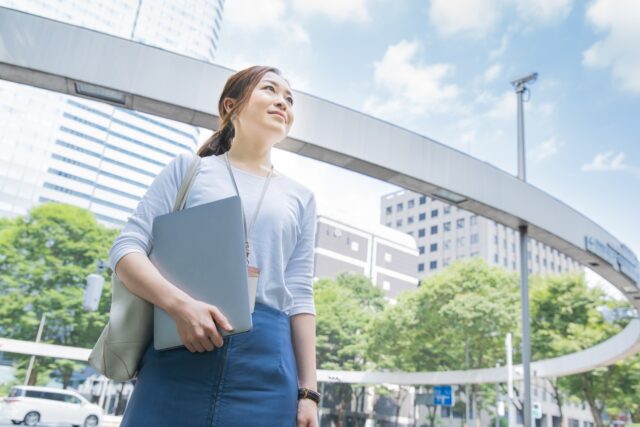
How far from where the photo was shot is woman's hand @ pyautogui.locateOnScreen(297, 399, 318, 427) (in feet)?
3.82

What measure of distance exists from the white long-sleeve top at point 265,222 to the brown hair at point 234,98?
4.4 inches

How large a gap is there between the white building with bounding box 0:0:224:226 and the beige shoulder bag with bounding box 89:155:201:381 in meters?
65.3

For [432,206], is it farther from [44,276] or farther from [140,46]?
[140,46]

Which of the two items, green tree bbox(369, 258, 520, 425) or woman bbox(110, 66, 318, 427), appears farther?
green tree bbox(369, 258, 520, 425)

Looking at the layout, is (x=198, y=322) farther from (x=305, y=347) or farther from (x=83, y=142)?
(x=83, y=142)

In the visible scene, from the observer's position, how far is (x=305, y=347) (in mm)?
1259

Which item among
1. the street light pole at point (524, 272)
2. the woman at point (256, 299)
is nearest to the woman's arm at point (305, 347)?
the woman at point (256, 299)

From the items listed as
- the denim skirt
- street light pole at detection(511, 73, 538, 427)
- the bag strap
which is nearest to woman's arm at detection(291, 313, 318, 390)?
the denim skirt

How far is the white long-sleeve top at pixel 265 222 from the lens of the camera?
1.20 m

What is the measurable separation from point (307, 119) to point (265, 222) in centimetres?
390

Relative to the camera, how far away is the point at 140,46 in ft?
15.1

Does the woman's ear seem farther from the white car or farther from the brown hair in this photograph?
the white car

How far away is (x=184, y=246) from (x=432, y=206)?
63322 millimetres

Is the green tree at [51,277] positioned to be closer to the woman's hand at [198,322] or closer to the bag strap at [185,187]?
the bag strap at [185,187]
